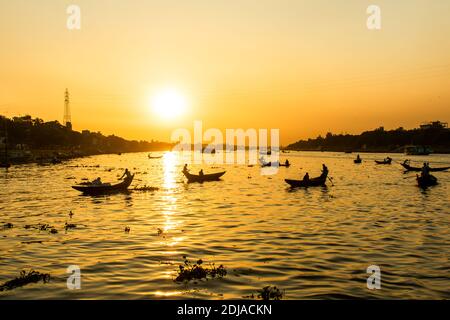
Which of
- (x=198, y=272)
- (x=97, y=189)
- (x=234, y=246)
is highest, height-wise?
(x=97, y=189)

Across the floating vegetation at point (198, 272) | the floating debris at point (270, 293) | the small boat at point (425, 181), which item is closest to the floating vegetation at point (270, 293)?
the floating debris at point (270, 293)

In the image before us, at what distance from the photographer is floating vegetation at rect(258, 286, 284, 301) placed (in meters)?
13.4

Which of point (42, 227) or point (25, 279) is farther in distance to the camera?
point (42, 227)

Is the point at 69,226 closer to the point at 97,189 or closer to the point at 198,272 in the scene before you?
the point at 198,272

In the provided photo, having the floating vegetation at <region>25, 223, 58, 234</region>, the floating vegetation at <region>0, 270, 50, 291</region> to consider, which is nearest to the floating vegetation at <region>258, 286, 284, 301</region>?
the floating vegetation at <region>0, 270, 50, 291</region>

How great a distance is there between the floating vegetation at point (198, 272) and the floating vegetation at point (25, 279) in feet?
16.6

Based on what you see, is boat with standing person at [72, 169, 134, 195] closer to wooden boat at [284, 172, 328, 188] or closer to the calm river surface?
the calm river surface

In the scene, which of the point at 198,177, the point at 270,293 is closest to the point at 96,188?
the point at 198,177

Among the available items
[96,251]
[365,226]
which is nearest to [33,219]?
[96,251]

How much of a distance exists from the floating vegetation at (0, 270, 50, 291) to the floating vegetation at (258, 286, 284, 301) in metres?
8.12

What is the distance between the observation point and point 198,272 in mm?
16031
